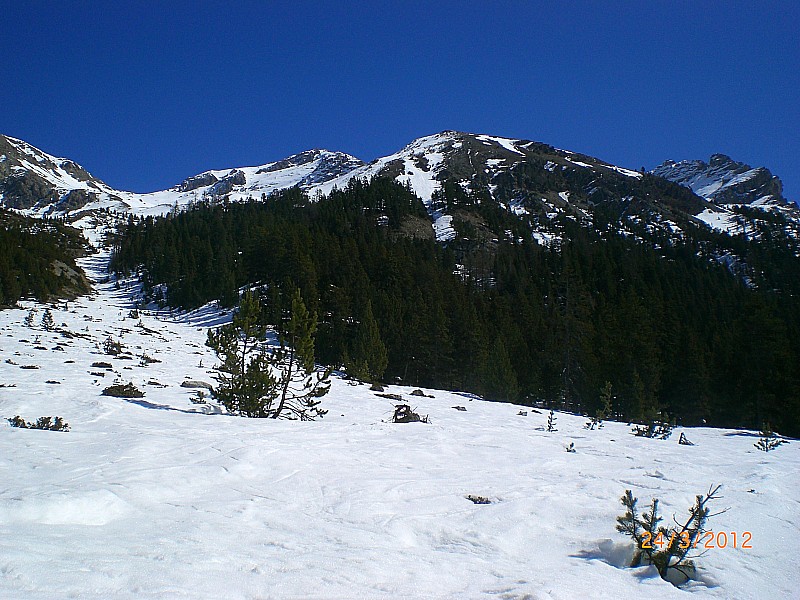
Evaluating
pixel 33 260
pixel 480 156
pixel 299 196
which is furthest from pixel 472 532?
pixel 480 156

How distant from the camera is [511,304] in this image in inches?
2530

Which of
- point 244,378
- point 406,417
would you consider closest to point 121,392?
point 244,378

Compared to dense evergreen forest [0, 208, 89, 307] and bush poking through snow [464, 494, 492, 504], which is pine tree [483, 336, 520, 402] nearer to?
bush poking through snow [464, 494, 492, 504]

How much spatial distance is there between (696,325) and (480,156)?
15045 cm

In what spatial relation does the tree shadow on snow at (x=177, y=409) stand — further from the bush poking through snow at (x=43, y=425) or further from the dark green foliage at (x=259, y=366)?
the bush poking through snow at (x=43, y=425)

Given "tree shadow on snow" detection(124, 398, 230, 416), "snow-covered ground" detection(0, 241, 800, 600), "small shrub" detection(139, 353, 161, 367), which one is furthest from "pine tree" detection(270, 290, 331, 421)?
"small shrub" detection(139, 353, 161, 367)

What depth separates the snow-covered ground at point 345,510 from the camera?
10.8 ft

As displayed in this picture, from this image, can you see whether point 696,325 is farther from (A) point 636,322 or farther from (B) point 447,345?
(B) point 447,345

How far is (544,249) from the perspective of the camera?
10719 cm
